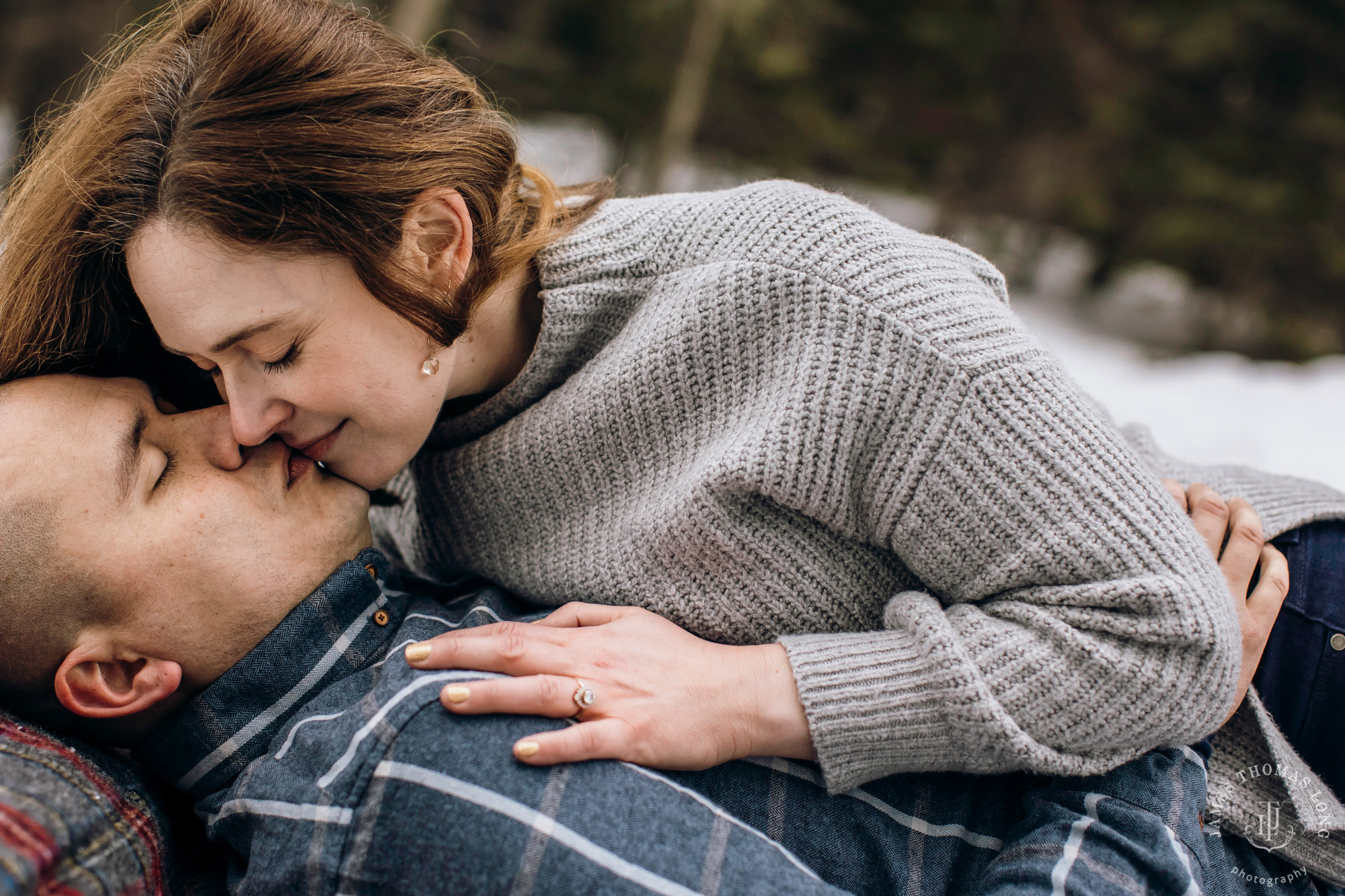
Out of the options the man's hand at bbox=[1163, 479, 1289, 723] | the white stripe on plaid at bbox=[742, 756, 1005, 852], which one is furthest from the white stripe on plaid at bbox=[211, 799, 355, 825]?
the man's hand at bbox=[1163, 479, 1289, 723]

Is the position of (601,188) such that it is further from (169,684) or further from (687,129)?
(687,129)

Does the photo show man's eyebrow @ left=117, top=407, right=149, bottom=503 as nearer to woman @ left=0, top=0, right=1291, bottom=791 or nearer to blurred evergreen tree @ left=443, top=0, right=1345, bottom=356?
woman @ left=0, top=0, right=1291, bottom=791

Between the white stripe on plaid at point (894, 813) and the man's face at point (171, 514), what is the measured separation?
0.78 meters

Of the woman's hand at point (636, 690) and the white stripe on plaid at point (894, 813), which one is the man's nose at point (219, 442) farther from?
the white stripe on plaid at point (894, 813)

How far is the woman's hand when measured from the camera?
1.07 metres

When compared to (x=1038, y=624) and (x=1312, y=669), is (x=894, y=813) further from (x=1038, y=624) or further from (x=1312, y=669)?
(x=1312, y=669)

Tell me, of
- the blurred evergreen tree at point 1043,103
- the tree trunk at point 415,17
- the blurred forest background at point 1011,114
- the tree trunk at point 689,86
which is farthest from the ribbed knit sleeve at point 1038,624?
the tree trunk at point 689,86

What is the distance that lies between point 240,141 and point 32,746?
855mm

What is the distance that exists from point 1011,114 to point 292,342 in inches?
258

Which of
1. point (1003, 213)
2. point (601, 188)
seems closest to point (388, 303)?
point (601, 188)

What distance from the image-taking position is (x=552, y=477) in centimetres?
147

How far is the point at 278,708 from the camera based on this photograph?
1.26 meters

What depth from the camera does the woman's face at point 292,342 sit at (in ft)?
3.77

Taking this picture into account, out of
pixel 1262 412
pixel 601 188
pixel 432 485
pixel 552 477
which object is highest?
pixel 601 188
